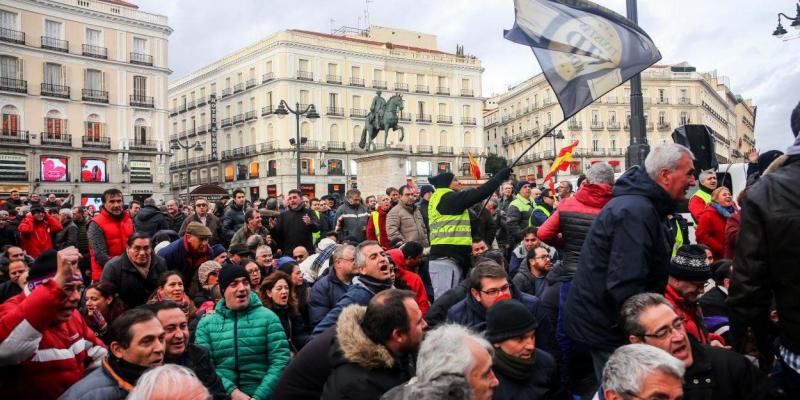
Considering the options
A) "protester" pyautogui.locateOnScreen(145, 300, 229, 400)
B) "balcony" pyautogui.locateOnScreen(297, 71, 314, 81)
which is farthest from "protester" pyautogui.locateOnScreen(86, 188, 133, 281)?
"balcony" pyautogui.locateOnScreen(297, 71, 314, 81)

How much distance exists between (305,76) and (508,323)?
5519 centimetres

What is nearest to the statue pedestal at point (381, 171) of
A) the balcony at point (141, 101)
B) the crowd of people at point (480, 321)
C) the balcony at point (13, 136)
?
the crowd of people at point (480, 321)

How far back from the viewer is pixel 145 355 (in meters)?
3.54

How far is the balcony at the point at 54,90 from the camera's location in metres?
42.7

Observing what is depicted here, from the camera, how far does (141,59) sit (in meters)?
47.1

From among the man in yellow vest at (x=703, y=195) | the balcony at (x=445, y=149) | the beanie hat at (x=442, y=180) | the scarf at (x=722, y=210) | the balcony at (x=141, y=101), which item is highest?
the balcony at (x=141, y=101)

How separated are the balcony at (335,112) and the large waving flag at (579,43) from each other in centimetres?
5236

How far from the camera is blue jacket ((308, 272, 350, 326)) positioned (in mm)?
5805

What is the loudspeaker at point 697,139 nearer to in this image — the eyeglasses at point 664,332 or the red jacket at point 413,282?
the red jacket at point 413,282

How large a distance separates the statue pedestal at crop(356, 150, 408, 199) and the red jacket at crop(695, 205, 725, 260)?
16.0 m

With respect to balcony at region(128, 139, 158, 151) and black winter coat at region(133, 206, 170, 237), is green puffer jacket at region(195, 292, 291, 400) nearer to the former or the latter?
black winter coat at region(133, 206, 170, 237)

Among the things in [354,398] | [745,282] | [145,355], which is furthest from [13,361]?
[745,282]

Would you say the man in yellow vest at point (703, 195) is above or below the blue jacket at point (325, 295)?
above

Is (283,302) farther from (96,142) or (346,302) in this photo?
(96,142)
